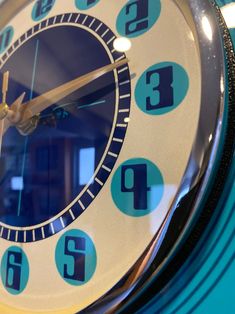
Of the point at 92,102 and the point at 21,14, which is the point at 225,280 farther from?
the point at 21,14

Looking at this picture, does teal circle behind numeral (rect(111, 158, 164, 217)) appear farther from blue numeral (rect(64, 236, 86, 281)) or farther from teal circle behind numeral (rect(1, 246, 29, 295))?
teal circle behind numeral (rect(1, 246, 29, 295))

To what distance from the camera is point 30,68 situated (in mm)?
684

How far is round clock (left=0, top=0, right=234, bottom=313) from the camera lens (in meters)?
0.45

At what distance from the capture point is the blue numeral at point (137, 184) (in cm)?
48

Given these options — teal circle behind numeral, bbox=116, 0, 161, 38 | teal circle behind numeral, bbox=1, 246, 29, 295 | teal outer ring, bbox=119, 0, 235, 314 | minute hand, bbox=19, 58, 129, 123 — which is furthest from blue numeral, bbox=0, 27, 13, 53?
teal outer ring, bbox=119, 0, 235, 314

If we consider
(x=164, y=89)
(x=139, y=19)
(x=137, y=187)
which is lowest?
(x=137, y=187)

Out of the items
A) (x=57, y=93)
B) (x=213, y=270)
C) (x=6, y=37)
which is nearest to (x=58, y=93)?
(x=57, y=93)

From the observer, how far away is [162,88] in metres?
0.50

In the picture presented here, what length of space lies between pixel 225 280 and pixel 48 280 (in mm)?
241

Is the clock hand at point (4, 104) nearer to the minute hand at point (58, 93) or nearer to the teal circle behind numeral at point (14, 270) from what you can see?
the minute hand at point (58, 93)

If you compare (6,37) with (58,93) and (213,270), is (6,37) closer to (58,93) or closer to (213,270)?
(58,93)

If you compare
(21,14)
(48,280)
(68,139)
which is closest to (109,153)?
(68,139)

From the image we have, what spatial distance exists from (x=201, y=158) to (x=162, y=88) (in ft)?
0.36

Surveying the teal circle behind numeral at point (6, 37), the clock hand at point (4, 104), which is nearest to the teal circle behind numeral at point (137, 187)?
the clock hand at point (4, 104)
